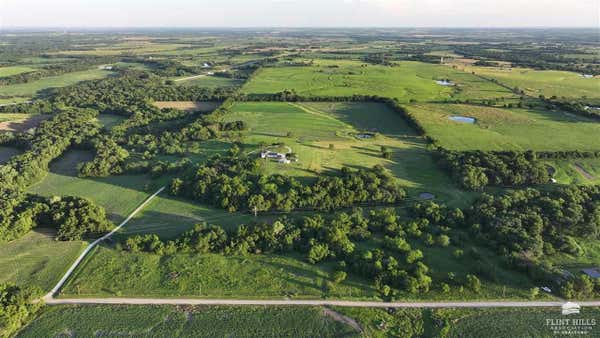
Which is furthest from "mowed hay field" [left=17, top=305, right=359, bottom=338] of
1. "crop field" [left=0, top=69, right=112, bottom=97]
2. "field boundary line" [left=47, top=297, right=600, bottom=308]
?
"crop field" [left=0, top=69, right=112, bottom=97]

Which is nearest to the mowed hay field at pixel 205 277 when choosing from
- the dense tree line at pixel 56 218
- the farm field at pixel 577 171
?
the dense tree line at pixel 56 218

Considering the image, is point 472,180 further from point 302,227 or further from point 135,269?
point 135,269

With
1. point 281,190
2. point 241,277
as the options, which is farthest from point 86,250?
point 281,190

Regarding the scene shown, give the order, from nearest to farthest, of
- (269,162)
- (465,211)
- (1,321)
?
(1,321) < (465,211) < (269,162)

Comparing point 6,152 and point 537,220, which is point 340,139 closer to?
point 537,220

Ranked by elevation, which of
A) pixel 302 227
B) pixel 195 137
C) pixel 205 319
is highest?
pixel 195 137

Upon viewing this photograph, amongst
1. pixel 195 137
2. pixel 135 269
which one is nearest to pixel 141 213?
pixel 135 269

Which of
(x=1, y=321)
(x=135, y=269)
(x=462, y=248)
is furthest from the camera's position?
(x=462, y=248)

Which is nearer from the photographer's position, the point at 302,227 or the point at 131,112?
the point at 302,227
